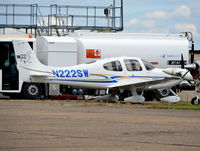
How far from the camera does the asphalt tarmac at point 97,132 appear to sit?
10922mm

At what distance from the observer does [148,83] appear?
25531 mm

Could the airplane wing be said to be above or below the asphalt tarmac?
above

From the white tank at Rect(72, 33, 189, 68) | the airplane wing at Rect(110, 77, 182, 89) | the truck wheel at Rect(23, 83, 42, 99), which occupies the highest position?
the white tank at Rect(72, 33, 189, 68)

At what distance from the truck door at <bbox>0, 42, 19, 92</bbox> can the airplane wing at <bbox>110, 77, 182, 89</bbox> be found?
230 inches

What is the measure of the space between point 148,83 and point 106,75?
196cm

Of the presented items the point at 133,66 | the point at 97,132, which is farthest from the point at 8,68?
the point at 97,132

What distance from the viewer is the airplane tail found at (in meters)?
26.6

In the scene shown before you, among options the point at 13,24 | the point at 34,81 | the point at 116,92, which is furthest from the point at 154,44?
the point at 13,24

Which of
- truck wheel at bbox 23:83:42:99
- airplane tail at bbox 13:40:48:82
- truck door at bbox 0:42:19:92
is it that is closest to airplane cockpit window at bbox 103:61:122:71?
airplane tail at bbox 13:40:48:82

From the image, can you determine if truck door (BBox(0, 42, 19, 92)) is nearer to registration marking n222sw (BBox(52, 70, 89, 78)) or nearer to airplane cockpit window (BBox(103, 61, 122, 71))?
registration marking n222sw (BBox(52, 70, 89, 78))

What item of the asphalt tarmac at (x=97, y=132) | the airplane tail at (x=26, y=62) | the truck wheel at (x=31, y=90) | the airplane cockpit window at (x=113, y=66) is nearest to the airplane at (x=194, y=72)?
the airplane cockpit window at (x=113, y=66)

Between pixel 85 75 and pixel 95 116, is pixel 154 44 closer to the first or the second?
pixel 85 75

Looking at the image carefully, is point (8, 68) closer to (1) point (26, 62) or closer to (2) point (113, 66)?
(1) point (26, 62)

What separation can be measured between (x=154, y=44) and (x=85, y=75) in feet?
20.5
